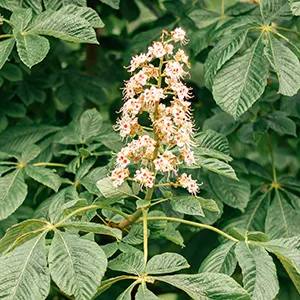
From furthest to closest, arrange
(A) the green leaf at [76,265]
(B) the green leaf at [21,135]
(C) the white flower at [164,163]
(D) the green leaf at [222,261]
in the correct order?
(B) the green leaf at [21,135]
(D) the green leaf at [222,261]
(C) the white flower at [164,163]
(A) the green leaf at [76,265]

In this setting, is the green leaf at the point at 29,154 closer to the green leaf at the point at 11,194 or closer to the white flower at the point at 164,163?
the green leaf at the point at 11,194

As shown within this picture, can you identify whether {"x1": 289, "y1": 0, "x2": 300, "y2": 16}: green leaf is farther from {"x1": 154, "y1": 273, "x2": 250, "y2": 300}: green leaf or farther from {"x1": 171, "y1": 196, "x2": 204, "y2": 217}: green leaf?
{"x1": 154, "y1": 273, "x2": 250, "y2": 300}: green leaf

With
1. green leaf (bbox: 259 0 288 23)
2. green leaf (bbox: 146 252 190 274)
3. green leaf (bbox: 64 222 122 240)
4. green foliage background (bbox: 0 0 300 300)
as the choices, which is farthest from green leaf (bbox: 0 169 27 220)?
green leaf (bbox: 259 0 288 23)

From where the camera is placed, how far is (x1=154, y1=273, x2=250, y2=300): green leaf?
4.45 ft

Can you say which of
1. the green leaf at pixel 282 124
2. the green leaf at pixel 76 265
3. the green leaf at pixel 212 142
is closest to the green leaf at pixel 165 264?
the green leaf at pixel 76 265

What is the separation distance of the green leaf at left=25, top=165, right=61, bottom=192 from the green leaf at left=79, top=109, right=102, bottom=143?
17 cm

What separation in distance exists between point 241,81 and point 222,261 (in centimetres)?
46

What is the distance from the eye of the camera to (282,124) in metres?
2.07

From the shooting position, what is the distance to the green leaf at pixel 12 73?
2.06m

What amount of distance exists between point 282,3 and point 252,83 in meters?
0.30

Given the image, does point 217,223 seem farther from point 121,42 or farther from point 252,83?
point 121,42

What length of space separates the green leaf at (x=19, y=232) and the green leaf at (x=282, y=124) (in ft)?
2.88

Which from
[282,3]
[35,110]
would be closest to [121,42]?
[35,110]

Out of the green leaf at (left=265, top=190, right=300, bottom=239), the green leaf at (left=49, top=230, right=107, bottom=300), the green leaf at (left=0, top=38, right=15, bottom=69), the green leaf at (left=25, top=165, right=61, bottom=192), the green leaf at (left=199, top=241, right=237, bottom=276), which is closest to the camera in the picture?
the green leaf at (left=49, top=230, right=107, bottom=300)
